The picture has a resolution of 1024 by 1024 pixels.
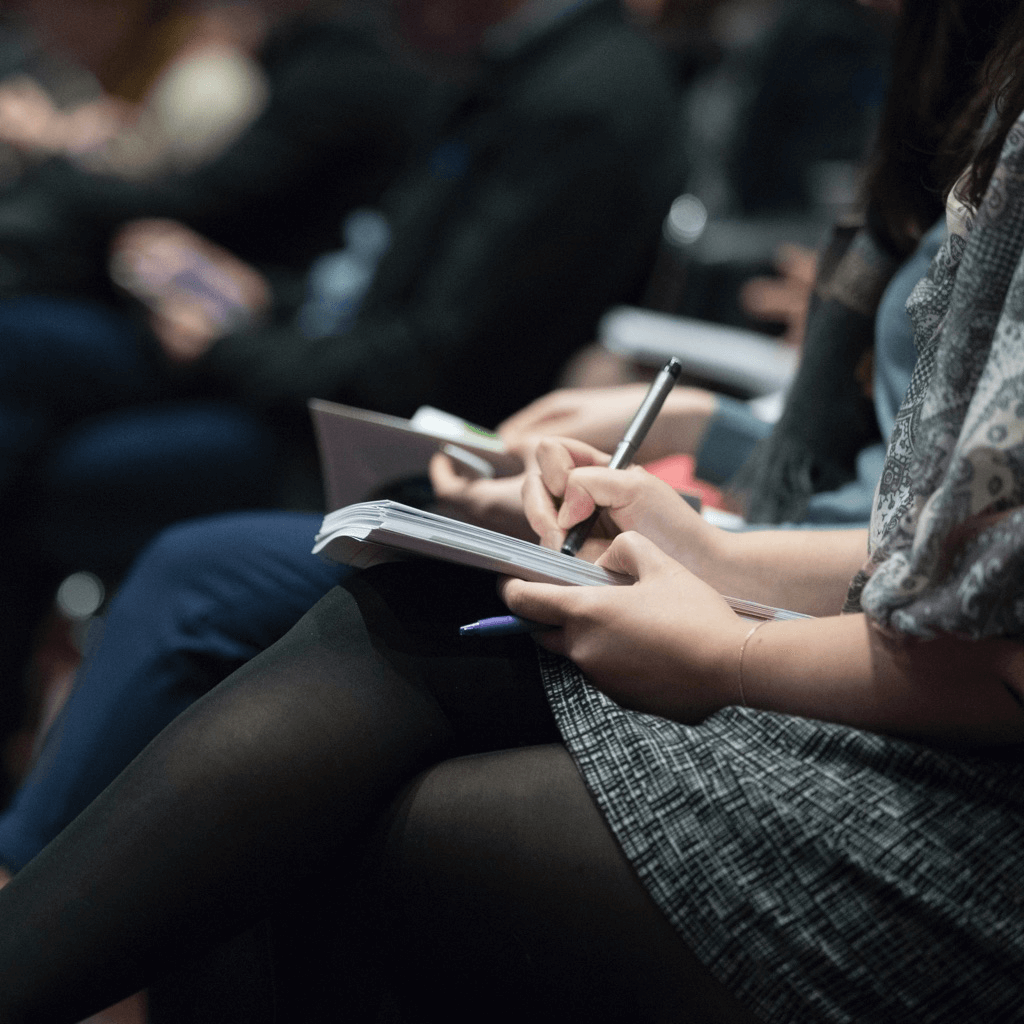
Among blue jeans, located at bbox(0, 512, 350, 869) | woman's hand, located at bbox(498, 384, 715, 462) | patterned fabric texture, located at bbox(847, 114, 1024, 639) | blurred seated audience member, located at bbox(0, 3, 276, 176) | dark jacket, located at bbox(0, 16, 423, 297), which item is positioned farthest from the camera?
blurred seated audience member, located at bbox(0, 3, 276, 176)

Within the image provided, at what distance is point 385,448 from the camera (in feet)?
2.85

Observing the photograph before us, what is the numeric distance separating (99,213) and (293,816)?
5.62ft

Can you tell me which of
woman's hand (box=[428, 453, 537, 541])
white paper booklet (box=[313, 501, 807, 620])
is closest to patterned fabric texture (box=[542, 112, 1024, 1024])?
white paper booklet (box=[313, 501, 807, 620])

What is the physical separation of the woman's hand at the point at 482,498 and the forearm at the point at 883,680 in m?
0.28

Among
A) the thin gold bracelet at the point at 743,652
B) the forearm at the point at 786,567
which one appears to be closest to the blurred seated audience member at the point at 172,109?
the forearm at the point at 786,567

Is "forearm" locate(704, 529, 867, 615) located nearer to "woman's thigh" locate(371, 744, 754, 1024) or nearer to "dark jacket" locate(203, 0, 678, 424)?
"woman's thigh" locate(371, 744, 754, 1024)

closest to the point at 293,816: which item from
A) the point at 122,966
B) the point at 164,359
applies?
the point at 122,966

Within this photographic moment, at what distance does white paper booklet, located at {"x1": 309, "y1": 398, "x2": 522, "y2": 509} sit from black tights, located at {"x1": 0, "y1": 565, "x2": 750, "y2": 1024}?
9.8 inches

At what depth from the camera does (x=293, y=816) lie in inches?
22.2

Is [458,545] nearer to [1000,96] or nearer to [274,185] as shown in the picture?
[1000,96]

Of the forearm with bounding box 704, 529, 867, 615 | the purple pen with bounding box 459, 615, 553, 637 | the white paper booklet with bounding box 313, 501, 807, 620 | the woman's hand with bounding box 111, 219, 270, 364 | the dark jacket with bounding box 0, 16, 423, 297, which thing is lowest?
the purple pen with bounding box 459, 615, 553, 637

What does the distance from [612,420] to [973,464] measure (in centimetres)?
46

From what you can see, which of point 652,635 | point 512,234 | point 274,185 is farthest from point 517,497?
point 274,185

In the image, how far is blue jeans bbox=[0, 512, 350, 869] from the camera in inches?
30.9
